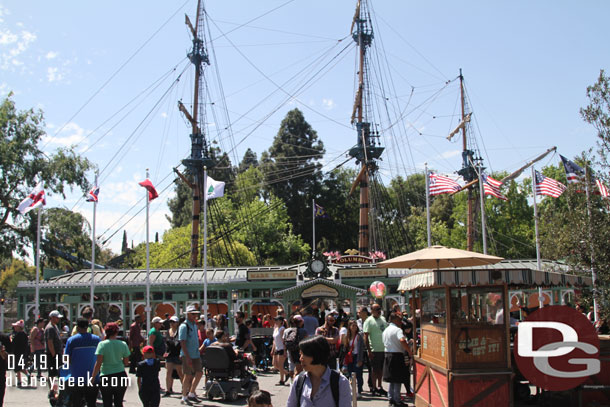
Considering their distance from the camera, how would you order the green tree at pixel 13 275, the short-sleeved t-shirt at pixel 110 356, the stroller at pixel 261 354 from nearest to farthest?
the short-sleeved t-shirt at pixel 110 356 < the stroller at pixel 261 354 < the green tree at pixel 13 275

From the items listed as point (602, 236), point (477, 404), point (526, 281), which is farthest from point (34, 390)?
point (602, 236)

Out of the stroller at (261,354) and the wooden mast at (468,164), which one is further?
the wooden mast at (468,164)

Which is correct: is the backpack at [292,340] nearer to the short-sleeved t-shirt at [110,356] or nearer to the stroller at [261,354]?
the short-sleeved t-shirt at [110,356]

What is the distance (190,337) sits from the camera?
10.9 metres

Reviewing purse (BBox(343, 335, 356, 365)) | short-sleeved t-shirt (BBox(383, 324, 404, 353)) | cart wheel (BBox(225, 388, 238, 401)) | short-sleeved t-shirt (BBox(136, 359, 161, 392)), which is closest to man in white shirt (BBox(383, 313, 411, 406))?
short-sleeved t-shirt (BBox(383, 324, 404, 353))

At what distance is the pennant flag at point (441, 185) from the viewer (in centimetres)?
2428

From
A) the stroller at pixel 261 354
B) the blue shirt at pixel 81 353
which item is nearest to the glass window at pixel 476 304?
the blue shirt at pixel 81 353

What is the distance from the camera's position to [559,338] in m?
8.72

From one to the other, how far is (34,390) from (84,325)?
5.63 meters

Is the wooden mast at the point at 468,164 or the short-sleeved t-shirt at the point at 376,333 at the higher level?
the wooden mast at the point at 468,164

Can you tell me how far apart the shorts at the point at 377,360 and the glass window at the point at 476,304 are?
3.15 metres

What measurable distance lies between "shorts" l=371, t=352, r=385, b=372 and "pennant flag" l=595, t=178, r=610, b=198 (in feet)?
18.4

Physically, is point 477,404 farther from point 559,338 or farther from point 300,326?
point 300,326

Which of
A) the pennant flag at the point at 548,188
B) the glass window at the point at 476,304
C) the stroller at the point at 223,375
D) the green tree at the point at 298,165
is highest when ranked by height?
the green tree at the point at 298,165
